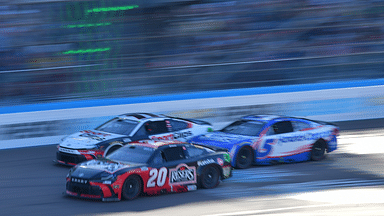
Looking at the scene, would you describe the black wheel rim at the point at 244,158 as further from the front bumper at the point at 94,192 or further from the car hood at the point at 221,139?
the front bumper at the point at 94,192

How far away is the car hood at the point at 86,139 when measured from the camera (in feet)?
36.8

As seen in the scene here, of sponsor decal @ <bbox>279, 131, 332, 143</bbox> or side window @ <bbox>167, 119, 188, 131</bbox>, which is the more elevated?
side window @ <bbox>167, 119, 188, 131</bbox>

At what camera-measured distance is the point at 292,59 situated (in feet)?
66.3

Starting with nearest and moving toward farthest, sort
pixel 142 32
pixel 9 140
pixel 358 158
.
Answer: pixel 358 158 → pixel 9 140 → pixel 142 32

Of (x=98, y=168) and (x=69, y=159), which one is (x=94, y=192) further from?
(x=69, y=159)

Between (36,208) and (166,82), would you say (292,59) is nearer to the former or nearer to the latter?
(166,82)

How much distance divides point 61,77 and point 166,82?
355cm

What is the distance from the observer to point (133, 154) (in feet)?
29.8

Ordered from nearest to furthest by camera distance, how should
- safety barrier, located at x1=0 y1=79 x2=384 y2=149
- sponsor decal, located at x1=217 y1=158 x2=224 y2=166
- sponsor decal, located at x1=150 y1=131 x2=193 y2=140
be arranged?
sponsor decal, located at x1=217 y1=158 x2=224 y2=166
sponsor decal, located at x1=150 y1=131 x2=193 y2=140
safety barrier, located at x1=0 y1=79 x2=384 y2=149

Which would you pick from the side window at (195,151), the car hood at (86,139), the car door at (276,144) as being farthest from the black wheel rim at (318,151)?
the car hood at (86,139)

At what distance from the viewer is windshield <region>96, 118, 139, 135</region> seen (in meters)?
12.0

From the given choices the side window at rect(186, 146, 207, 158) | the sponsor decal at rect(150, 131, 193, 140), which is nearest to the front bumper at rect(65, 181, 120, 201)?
the side window at rect(186, 146, 207, 158)

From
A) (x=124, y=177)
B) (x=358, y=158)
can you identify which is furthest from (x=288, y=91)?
(x=124, y=177)

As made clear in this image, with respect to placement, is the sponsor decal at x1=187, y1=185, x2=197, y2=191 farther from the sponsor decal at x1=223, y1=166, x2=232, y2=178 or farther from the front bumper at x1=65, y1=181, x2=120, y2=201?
the front bumper at x1=65, y1=181, x2=120, y2=201
